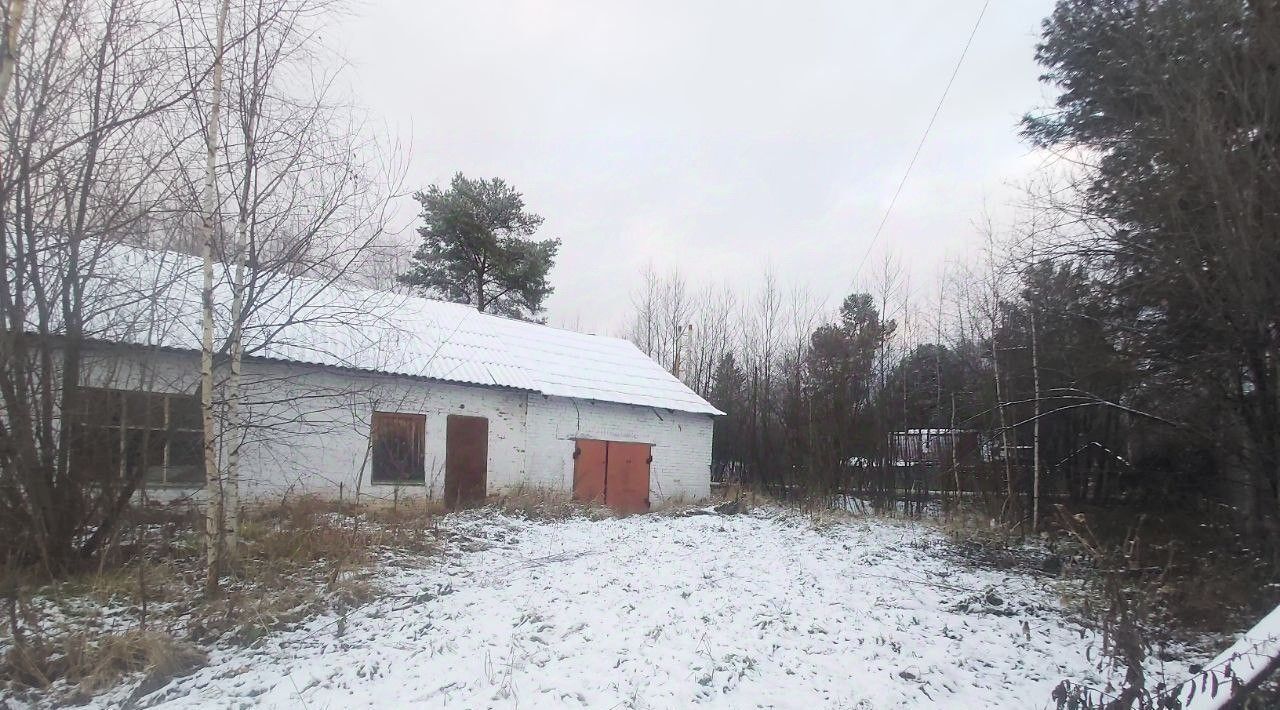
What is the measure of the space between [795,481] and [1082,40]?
37.9ft

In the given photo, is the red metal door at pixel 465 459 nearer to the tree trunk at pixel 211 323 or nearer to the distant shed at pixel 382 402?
the distant shed at pixel 382 402

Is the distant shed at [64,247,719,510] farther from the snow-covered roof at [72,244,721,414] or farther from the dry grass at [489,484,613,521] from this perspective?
the dry grass at [489,484,613,521]

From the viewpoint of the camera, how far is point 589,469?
16797mm

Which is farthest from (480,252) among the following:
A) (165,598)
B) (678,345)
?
(165,598)

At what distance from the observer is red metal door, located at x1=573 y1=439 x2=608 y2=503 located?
1652cm

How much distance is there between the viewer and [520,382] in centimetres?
1567

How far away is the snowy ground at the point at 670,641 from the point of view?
506 cm

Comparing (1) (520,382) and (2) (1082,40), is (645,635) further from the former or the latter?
(1) (520,382)

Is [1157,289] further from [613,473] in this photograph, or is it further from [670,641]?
[613,473]

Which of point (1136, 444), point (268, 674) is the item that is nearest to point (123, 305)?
point (268, 674)

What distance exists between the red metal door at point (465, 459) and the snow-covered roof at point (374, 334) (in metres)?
0.91

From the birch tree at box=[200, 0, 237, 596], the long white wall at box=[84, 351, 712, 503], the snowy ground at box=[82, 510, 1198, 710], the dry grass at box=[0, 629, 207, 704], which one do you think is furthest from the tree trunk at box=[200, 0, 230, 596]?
the long white wall at box=[84, 351, 712, 503]

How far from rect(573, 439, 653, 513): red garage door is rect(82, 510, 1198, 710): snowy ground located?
7.37m

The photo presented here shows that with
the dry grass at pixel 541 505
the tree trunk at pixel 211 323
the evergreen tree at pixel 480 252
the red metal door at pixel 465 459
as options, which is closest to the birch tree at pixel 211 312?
the tree trunk at pixel 211 323
